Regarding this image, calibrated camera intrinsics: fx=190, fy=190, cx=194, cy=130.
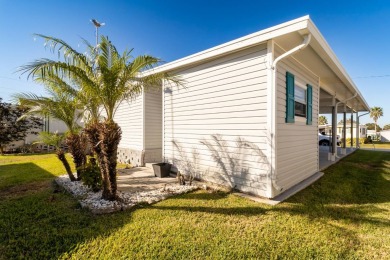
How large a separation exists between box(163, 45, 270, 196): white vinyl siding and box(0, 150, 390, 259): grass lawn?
74 centimetres

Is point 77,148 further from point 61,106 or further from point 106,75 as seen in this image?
point 106,75

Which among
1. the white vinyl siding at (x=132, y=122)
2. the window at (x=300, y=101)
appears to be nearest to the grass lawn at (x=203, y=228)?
the window at (x=300, y=101)

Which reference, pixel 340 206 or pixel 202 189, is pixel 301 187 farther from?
pixel 202 189

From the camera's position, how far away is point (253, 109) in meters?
4.08

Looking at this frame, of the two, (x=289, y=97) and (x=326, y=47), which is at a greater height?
(x=326, y=47)

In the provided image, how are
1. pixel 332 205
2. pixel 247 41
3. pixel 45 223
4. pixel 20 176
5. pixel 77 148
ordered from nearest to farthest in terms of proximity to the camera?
1. pixel 45 223
2. pixel 332 205
3. pixel 247 41
4. pixel 77 148
5. pixel 20 176

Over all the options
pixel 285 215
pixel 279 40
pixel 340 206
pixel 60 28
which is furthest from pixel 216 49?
pixel 60 28

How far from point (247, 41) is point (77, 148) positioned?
194 inches

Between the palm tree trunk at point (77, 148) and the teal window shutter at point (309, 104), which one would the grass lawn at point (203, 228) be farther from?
the teal window shutter at point (309, 104)

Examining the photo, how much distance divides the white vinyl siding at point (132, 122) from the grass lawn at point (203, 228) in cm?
343

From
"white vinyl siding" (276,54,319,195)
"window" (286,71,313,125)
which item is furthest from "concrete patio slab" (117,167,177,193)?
"window" (286,71,313,125)

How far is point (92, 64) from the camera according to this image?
3.68 m

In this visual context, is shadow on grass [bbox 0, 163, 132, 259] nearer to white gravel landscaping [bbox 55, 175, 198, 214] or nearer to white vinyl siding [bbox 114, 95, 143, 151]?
white gravel landscaping [bbox 55, 175, 198, 214]

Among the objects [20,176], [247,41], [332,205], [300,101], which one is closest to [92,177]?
[20,176]
